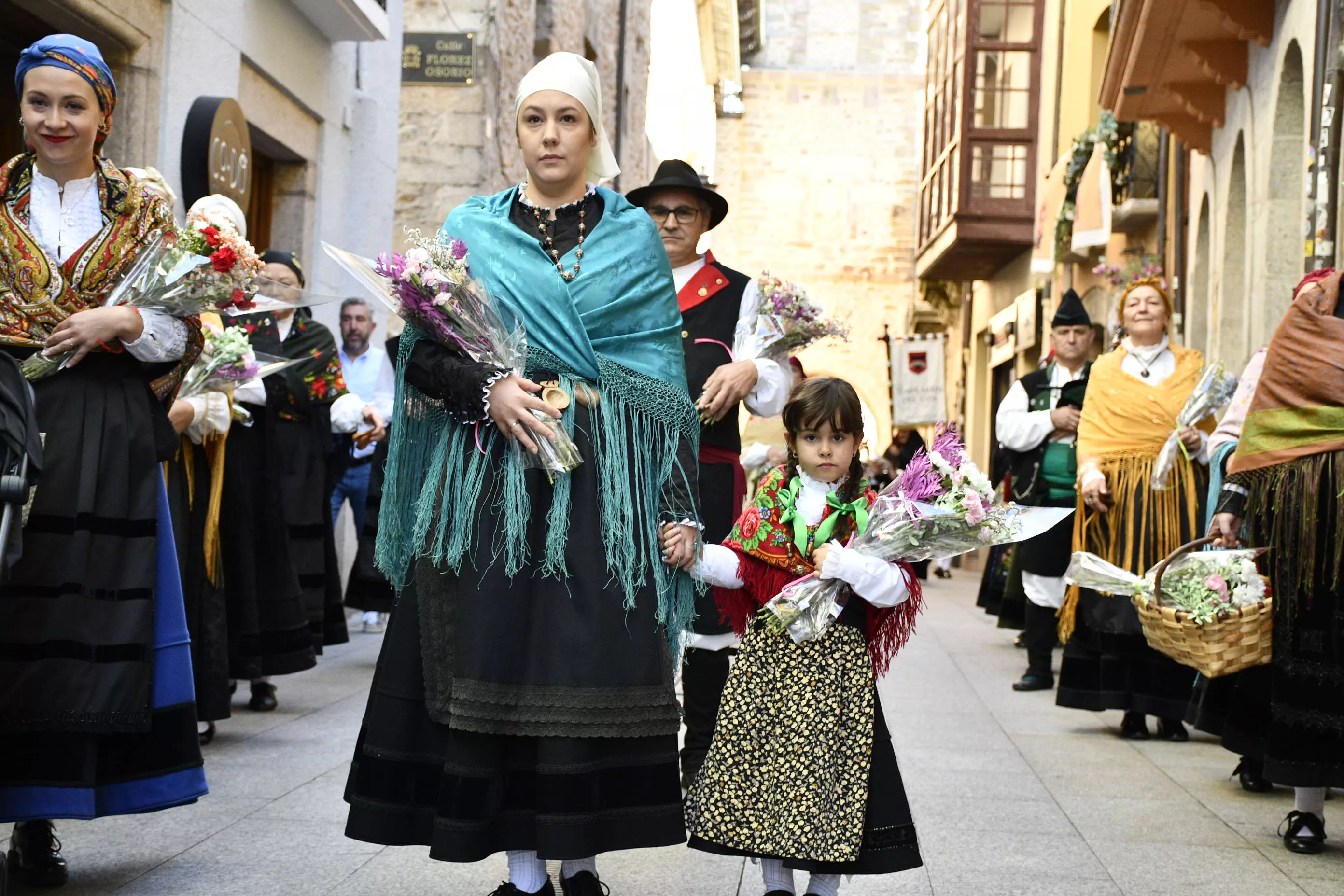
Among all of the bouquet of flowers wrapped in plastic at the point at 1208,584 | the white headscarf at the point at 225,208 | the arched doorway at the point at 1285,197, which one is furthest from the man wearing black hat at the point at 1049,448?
the white headscarf at the point at 225,208

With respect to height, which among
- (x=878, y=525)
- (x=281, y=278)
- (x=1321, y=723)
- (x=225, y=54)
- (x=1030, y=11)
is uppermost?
(x=1030, y=11)

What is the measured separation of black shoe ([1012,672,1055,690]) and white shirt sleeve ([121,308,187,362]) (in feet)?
18.9

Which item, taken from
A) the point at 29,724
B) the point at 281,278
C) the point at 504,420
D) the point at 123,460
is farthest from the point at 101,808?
the point at 281,278

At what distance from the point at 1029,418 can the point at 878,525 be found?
203 inches

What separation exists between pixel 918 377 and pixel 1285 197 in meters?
13.0

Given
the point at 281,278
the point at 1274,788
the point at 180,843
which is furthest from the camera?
the point at 281,278

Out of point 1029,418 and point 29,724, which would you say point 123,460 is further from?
point 1029,418

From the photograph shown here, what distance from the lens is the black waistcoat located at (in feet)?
17.3

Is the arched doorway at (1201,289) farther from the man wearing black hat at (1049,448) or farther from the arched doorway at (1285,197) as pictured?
the man wearing black hat at (1049,448)

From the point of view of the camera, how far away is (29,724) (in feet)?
13.1

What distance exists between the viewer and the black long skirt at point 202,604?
5.72 m

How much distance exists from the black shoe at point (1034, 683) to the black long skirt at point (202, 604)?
15.1ft

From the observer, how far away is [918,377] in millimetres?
22969

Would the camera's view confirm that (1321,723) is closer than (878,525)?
No
